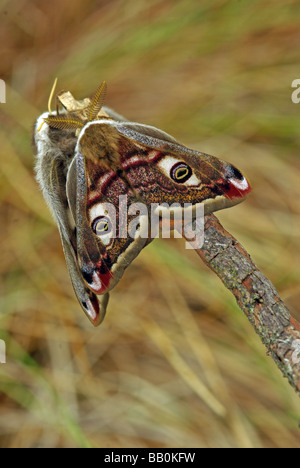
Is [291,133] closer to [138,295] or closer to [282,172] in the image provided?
[282,172]

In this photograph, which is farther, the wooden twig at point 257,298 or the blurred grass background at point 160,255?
the blurred grass background at point 160,255

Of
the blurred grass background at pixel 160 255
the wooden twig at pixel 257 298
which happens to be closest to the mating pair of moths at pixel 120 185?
the wooden twig at pixel 257 298

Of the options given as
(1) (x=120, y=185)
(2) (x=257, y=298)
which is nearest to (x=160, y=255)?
(1) (x=120, y=185)

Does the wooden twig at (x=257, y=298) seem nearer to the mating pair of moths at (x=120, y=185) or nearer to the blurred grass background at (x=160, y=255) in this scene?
the mating pair of moths at (x=120, y=185)

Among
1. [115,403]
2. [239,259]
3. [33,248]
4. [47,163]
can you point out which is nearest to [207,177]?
[239,259]

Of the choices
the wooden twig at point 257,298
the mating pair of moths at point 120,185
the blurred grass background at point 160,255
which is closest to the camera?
the wooden twig at point 257,298

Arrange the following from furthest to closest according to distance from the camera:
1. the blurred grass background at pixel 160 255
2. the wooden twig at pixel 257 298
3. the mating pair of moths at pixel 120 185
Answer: the blurred grass background at pixel 160 255
the mating pair of moths at pixel 120 185
the wooden twig at pixel 257 298

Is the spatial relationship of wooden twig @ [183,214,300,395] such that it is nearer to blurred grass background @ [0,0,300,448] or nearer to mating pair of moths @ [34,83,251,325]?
mating pair of moths @ [34,83,251,325]
